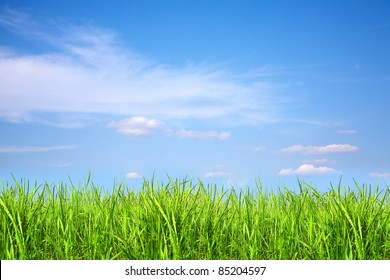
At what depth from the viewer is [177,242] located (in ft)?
13.5

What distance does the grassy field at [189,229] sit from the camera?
4230 millimetres

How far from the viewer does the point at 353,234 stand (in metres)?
4.32

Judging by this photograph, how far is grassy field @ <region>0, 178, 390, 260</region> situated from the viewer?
13.9 feet

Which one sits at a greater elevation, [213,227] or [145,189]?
[145,189]

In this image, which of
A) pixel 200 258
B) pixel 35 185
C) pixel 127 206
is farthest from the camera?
pixel 35 185

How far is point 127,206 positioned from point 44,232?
72 centimetres

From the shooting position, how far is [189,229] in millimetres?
4242

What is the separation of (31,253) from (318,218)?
2354 mm

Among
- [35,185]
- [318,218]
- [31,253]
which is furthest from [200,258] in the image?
[35,185]
